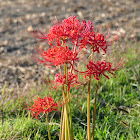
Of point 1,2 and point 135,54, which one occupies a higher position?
point 1,2

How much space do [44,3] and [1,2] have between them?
1549 mm

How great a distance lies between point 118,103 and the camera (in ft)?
10.3

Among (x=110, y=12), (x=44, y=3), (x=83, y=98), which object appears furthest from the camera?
(x=44, y=3)

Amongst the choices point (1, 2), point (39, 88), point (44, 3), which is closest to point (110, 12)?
point (44, 3)

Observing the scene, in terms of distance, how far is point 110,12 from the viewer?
6.96 metres

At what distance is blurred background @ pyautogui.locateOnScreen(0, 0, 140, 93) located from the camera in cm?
409

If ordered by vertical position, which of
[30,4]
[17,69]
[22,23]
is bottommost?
[17,69]

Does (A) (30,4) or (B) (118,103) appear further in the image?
(A) (30,4)

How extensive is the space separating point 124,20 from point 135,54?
235 cm

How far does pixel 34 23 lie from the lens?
622 cm

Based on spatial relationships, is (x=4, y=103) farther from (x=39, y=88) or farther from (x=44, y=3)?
(x=44, y=3)

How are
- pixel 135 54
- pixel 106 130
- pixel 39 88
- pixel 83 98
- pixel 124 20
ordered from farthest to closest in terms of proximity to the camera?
pixel 124 20 < pixel 135 54 < pixel 39 88 < pixel 83 98 < pixel 106 130

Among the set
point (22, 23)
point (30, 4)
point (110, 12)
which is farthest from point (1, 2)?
point (110, 12)

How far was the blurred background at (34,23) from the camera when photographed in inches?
161
